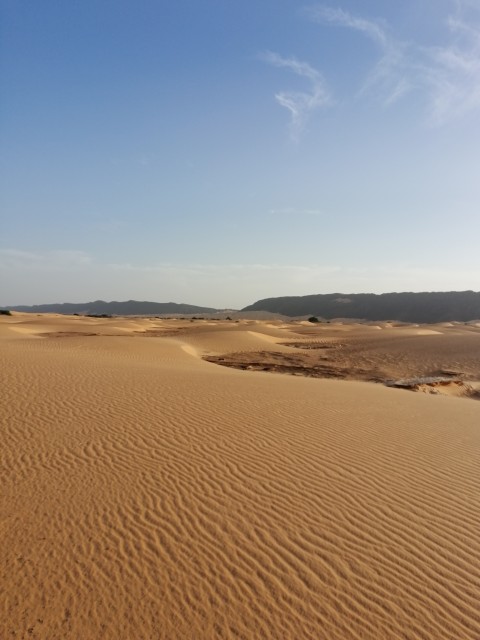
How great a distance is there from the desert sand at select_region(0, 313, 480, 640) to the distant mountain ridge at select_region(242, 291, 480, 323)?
302 feet

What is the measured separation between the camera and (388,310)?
107 metres

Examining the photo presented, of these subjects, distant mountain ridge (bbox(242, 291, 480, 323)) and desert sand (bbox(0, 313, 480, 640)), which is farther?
distant mountain ridge (bbox(242, 291, 480, 323))

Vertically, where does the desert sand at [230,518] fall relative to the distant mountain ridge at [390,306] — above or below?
below

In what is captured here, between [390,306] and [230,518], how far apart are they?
4327 inches

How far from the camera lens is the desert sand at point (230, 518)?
362 cm

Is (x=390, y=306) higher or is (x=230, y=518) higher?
(x=390, y=306)

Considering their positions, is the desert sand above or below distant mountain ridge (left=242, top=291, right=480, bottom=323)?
below

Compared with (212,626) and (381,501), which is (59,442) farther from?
(381,501)

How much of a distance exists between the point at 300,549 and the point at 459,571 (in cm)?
159

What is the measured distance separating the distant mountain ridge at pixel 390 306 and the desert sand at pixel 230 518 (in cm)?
9206

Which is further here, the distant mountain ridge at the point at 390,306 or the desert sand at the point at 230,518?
the distant mountain ridge at the point at 390,306

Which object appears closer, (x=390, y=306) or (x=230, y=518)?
(x=230, y=518)

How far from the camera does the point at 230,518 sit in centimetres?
502

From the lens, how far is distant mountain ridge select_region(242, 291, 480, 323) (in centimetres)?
9394
